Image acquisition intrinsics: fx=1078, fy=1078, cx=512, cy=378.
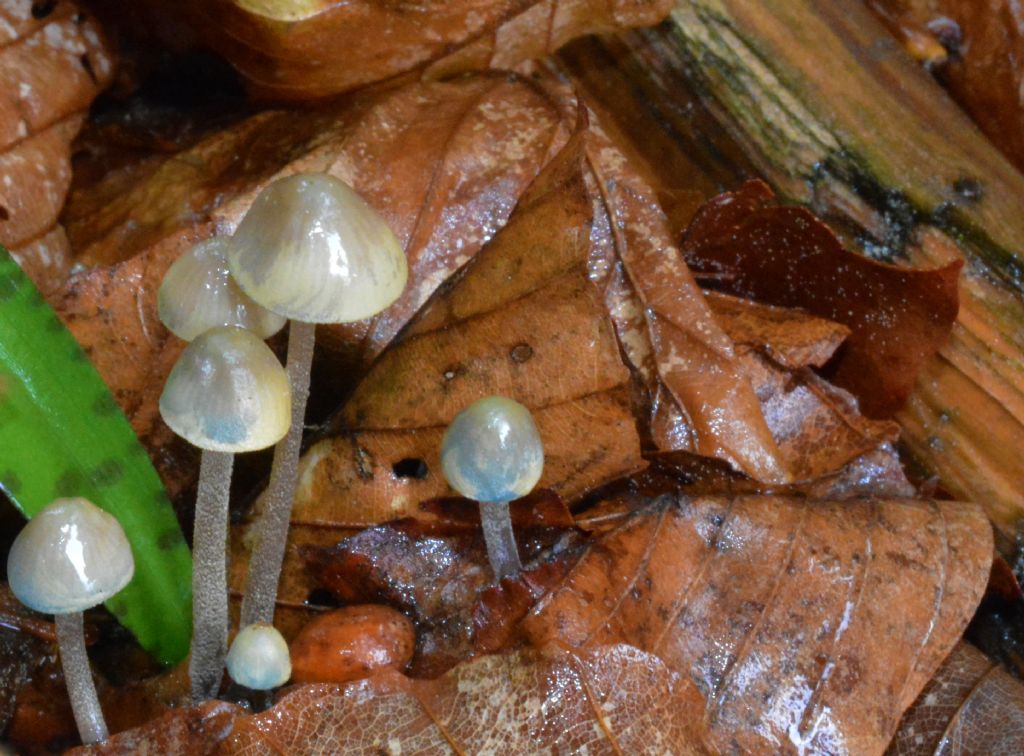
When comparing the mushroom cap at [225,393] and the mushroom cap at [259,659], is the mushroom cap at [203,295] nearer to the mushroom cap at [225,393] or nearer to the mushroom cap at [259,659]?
the mushroom cap at [225,393]

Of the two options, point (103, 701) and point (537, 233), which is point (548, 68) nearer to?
point (537, 233)

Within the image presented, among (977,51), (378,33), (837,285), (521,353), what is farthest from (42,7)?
(977,51)

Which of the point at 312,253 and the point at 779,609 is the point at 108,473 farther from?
the point at 779,609

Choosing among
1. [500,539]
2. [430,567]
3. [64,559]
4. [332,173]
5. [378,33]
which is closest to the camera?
[64,559]

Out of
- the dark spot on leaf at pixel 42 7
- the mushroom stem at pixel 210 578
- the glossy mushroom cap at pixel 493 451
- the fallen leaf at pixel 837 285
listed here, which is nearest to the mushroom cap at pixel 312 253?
the glossy mushroom cap at pixel 493 451

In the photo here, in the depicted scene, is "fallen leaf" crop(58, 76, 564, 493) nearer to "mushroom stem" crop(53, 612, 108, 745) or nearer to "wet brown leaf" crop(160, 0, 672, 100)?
"wet brown leaf" crop(160, 0, 672, 100)

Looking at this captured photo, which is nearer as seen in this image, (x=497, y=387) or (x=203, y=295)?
(x=203, y=295)

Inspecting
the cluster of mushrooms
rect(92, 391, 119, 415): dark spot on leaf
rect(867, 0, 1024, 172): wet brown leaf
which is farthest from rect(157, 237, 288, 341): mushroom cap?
rect(867, 0, 1024, 172): wet brown leaf
